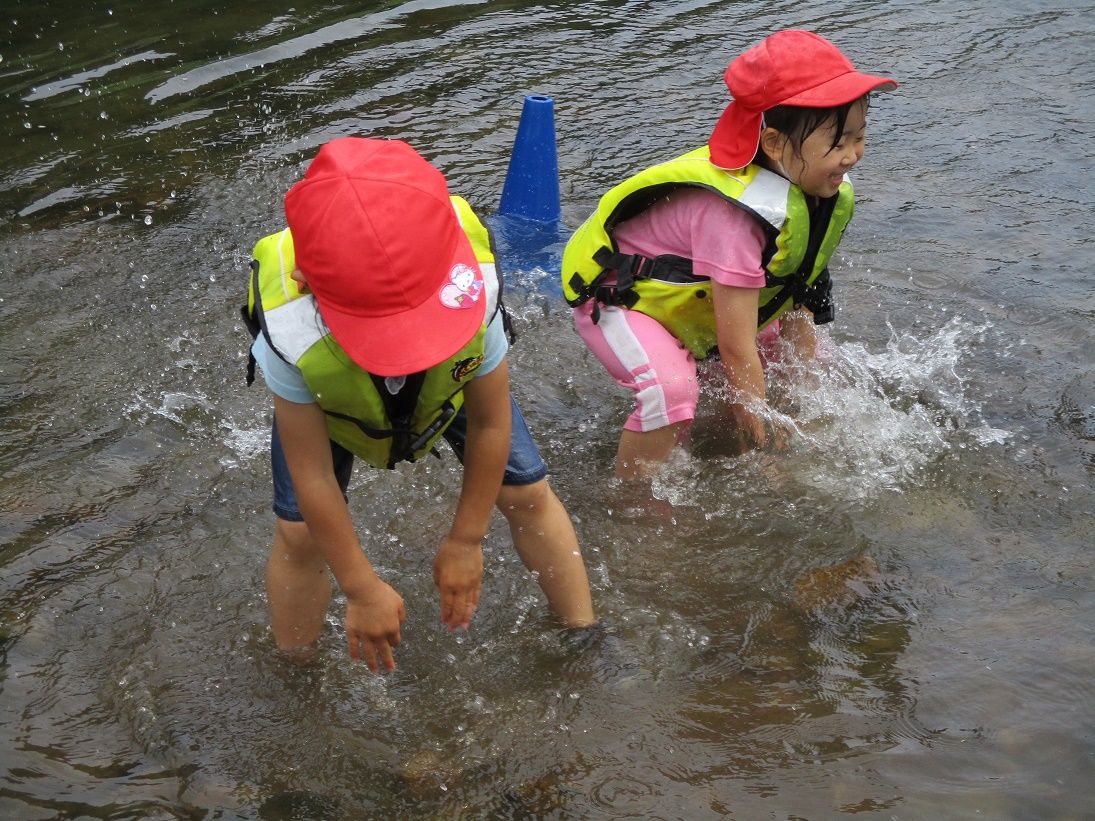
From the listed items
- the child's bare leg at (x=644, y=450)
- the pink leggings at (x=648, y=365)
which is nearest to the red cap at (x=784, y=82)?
the pink leggings at (x=648, y=365)

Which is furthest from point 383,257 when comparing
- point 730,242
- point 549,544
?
point 730,242

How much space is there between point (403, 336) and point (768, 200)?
5.73 feet

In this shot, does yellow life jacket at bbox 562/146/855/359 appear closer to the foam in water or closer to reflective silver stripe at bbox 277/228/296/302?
the foam in water

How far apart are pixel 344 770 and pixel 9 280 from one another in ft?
11.7

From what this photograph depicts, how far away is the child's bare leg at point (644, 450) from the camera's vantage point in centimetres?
407

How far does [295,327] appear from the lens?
2.65 metres

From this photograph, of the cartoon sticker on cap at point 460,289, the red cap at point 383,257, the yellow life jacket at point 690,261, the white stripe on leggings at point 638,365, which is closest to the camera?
the red cap at point 383,257

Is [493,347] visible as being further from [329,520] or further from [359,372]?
[329,520]

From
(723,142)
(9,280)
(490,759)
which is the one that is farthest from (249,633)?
(9,280)

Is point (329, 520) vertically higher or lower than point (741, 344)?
higher

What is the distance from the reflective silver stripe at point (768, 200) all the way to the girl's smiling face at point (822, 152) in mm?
81

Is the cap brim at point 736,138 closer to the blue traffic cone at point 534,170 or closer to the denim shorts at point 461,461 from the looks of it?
the denim shorts at point 461,461

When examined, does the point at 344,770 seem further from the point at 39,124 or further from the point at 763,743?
the point at 39,124

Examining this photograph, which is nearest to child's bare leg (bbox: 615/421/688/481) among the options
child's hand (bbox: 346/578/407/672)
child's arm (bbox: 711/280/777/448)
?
child's arm (bbox: 711/280/777/448)
